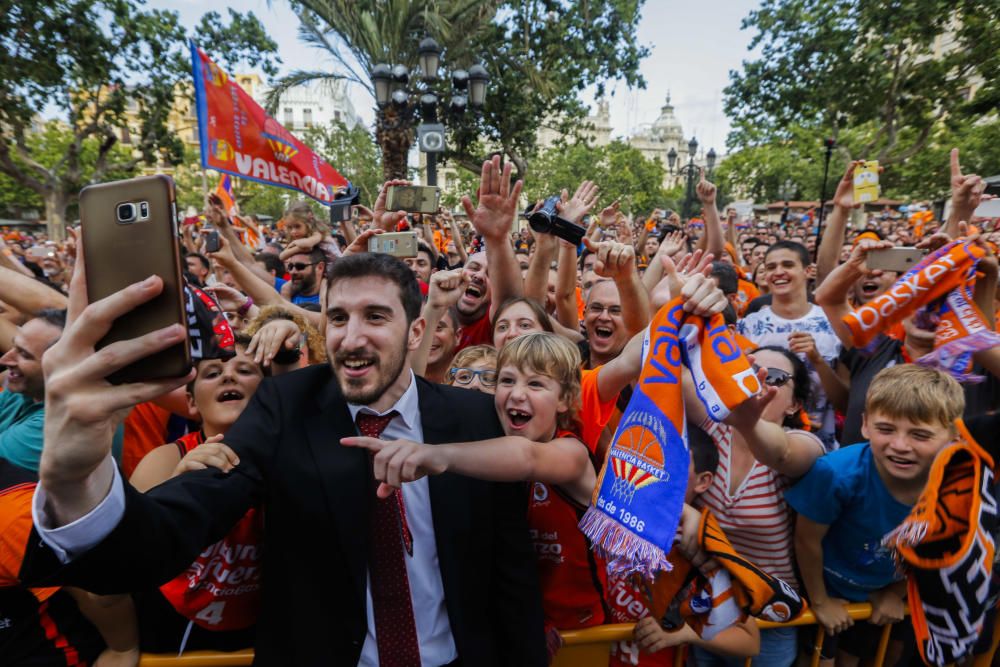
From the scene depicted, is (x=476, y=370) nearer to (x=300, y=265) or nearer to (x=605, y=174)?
(x=300, y=265)

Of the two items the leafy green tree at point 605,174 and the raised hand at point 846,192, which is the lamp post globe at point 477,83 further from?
the leafy green tree at point 605,174

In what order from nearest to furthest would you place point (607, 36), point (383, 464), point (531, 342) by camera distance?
point (383, 464)
point (531, 342)
point (607, 36)

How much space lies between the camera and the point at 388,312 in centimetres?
198

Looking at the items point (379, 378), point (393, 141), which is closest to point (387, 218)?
point (379, 378)

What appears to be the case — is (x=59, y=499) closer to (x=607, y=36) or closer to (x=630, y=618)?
(x=630, y=618)

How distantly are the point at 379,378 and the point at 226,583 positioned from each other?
2.89 ft

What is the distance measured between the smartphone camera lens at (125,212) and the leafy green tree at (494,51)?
11.1 m

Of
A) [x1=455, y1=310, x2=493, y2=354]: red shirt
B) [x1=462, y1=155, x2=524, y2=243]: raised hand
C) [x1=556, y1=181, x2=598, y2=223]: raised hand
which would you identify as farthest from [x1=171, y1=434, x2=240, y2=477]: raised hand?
[x1=455, y1=310, x2=493, y2=354]: red shirt

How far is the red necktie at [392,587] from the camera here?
69.6 inches

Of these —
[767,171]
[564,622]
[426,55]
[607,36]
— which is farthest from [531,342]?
[767,171]

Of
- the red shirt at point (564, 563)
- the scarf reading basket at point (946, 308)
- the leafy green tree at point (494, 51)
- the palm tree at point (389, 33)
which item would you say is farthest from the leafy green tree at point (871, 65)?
the red shirt at point (564, 563)

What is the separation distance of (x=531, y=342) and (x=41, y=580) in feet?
5.56

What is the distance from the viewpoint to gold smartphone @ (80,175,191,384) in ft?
3.39

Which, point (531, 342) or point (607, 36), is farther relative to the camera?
point (607, 36)
